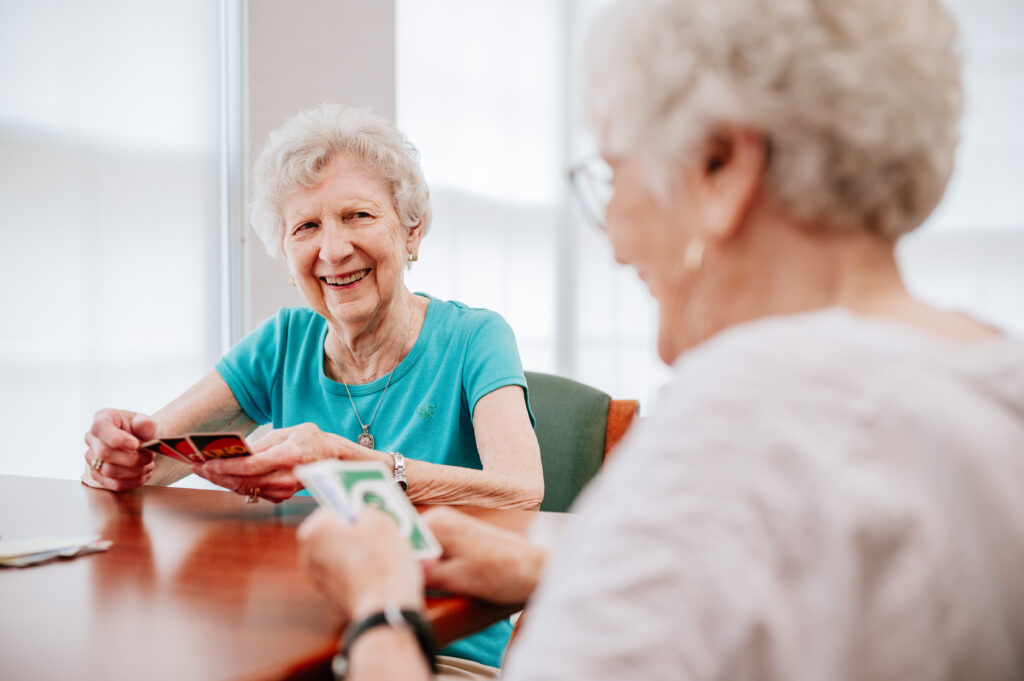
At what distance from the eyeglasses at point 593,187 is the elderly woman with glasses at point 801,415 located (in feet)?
0.54

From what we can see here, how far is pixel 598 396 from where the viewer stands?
1.91 meters

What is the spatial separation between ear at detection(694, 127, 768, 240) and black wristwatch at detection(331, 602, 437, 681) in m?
0.41

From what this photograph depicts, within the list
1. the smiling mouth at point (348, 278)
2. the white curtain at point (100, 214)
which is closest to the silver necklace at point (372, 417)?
the smiling mouth at point (348, 278)

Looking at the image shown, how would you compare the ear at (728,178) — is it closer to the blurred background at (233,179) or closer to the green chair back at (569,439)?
the blurred background at (233,179)

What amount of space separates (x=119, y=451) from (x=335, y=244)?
0.58 meters

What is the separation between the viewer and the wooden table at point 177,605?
0.73 meters

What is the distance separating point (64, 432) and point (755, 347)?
2.62 m

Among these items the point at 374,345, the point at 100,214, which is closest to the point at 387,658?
the point at 374,345

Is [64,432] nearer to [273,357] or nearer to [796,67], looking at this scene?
[273,357]

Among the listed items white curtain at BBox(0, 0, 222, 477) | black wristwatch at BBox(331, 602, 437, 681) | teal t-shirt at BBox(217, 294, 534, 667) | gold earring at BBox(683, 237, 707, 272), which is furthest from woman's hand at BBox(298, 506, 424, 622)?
white curtain at BBox(0, 0, 222, 477)

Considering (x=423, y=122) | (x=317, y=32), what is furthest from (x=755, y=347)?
(x=423, y=122)

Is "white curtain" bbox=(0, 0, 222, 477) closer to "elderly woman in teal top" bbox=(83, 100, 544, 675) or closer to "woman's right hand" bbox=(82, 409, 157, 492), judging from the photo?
"elderly woman in teal top" bbox=(83, 100, 544, 675)

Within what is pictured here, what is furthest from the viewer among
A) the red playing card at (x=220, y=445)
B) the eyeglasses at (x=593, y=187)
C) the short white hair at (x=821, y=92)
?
the red playing card at (x=220, y=445)

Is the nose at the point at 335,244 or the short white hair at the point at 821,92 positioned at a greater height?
the short white hair at the point at 821,92
